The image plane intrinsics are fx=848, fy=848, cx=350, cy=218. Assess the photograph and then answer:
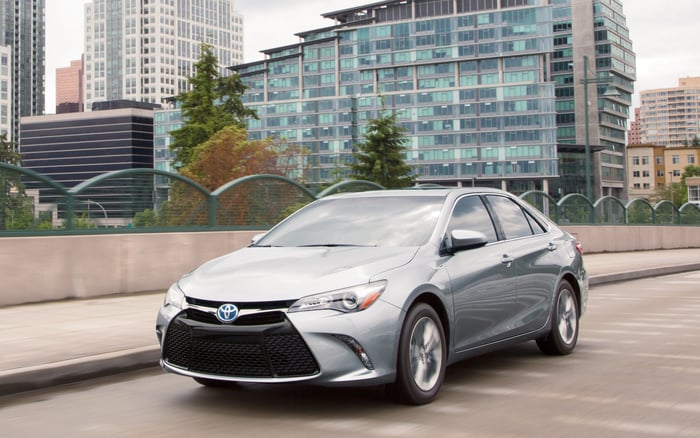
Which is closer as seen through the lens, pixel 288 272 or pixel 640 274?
pixel 288 272

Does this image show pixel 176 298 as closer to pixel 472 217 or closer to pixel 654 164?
pixel 472 217

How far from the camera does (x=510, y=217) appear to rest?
723cm

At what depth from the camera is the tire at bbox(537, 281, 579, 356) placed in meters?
7.34

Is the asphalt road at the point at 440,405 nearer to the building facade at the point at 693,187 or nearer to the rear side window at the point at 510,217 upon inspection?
the rear side window at the point at 510,217

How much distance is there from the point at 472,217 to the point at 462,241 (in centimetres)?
77

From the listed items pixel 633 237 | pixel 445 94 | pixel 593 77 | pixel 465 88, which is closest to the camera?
pixel 633 237

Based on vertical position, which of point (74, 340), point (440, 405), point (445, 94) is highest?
point (445, 94)

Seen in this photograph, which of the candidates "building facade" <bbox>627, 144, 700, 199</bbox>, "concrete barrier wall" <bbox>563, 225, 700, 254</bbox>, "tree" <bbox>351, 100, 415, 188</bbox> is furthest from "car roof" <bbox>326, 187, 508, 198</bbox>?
"building facade" <bbox>627, 144, 700, 199</bbox>

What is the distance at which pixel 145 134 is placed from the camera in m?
180

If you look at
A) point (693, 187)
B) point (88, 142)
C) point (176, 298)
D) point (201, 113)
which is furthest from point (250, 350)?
point (88, 142)

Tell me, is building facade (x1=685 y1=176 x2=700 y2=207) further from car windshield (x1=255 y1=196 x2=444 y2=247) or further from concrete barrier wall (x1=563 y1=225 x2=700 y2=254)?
car windshield (x1=255 y1=196 x2=444 y2=247)

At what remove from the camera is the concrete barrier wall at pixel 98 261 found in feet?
34.4

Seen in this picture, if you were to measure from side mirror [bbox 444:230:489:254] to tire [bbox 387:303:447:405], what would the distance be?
22.5 inches

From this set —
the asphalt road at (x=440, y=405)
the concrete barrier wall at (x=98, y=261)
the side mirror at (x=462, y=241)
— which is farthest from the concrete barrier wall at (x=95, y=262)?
the side mirror at (x=462, y=241)
